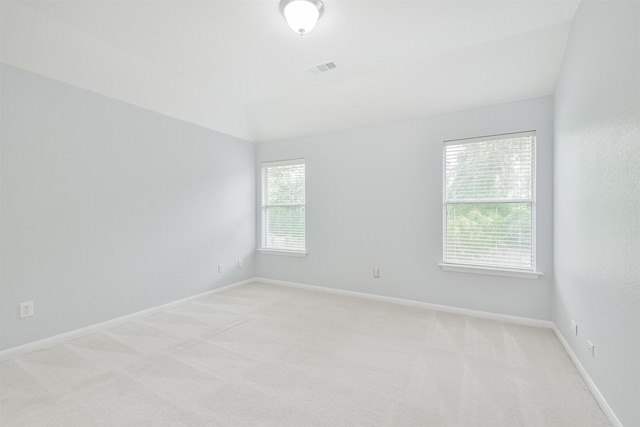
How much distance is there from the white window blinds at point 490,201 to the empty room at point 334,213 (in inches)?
0.9

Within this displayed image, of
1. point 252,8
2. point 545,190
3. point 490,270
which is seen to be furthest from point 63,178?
point 545,190

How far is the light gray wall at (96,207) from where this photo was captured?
2.45m

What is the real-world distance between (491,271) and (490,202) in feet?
2.57

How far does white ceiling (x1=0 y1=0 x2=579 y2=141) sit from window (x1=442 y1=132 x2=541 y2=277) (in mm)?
543

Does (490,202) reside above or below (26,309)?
above

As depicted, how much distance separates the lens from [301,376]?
7.02 ft

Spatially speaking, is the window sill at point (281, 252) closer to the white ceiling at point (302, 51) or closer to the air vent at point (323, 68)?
the white ceiling at point (302, 51)

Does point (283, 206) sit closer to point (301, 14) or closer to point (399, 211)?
point (399, 211)

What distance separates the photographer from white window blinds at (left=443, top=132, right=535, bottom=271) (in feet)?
10.4

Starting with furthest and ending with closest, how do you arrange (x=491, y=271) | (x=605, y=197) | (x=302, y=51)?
(x=491, y=271) → (x=302, y=51) → (x=605, y=197)

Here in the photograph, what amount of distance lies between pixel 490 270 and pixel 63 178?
4489mm

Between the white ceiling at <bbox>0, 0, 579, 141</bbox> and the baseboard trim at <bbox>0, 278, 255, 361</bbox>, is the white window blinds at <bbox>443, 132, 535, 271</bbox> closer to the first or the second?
the white ceiling at <bbox>0, 0, 579, 141</bbox>

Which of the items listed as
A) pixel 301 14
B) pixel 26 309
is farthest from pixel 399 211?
pixel 26 309

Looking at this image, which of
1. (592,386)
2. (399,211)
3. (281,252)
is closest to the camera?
(592,386)
